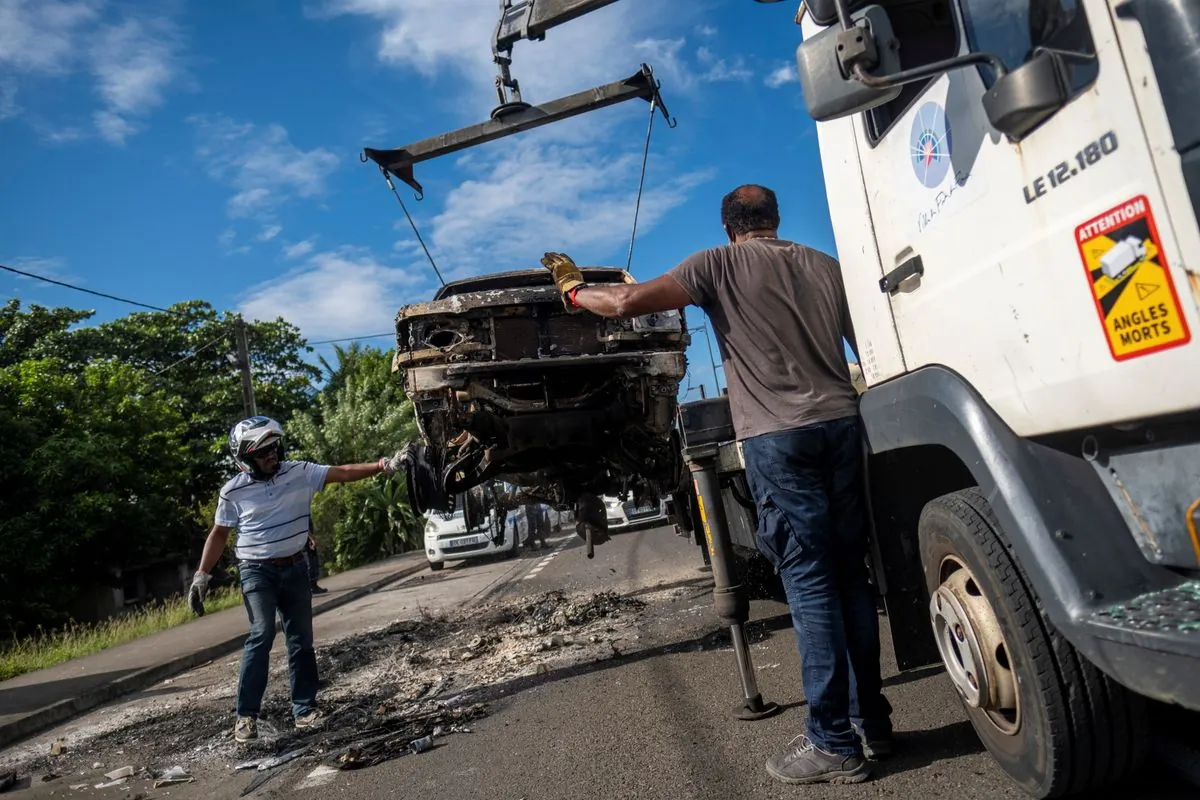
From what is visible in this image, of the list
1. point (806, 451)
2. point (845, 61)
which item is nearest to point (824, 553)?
point (806, 451)

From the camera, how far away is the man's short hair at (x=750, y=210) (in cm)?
329

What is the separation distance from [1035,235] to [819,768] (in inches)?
73.1

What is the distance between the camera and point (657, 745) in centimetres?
367

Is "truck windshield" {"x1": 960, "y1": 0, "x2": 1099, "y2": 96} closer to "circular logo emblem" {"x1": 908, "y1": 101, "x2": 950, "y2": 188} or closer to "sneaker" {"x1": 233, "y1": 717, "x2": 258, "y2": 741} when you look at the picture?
"circular logo emblem" {"x1": 908, "y1": 101, "x2": 950, "y2": 188}

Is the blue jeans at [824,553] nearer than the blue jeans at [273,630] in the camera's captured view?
Yes

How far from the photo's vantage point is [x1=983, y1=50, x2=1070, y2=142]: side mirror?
193 cm

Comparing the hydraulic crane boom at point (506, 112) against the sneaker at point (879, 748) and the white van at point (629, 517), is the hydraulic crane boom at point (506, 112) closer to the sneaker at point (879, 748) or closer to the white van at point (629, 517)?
the sneaker at point (879, 748)

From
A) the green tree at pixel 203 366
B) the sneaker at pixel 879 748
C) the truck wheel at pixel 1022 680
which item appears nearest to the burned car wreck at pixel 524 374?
the sneaker at pixel 879 748

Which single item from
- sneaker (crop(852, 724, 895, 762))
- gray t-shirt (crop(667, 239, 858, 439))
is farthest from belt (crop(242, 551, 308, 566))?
sneaker (crop(852, 724, 895, 762))

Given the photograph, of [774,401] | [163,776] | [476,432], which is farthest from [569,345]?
[163,776]

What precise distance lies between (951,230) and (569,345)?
3678mm

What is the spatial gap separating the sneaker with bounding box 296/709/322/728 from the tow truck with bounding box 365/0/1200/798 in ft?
11.7

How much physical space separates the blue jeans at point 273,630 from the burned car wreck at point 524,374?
4.38 ft

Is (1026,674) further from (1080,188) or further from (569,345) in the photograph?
(569,345)
